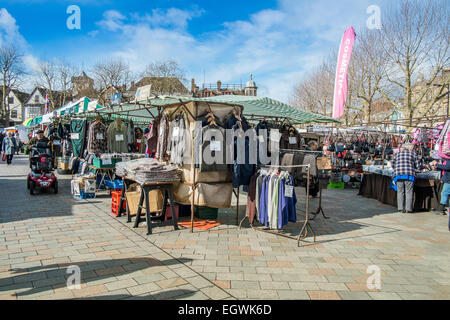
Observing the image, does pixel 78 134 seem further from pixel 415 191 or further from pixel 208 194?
pixel 415 191

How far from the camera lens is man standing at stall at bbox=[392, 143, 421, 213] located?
26.9 ft

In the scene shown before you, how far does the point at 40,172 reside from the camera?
356 inches

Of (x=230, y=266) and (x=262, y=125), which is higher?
(x=262, y=125)

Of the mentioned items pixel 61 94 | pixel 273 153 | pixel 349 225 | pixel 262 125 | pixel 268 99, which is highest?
pixel 61 94

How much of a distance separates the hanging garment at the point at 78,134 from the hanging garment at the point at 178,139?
6.01 m

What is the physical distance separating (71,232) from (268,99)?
541 centimetres

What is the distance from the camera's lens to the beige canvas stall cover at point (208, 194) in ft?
19.1

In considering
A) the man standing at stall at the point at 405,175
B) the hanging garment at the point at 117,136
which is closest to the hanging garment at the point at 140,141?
the hanging garment at the point at 117,136

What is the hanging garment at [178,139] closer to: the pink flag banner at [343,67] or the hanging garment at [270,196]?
the hanging garment at [270,196]

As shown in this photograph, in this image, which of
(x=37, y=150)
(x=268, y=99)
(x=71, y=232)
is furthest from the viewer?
(x=37, y=150)

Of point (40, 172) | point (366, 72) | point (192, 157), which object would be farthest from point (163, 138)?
point (366, 72)
